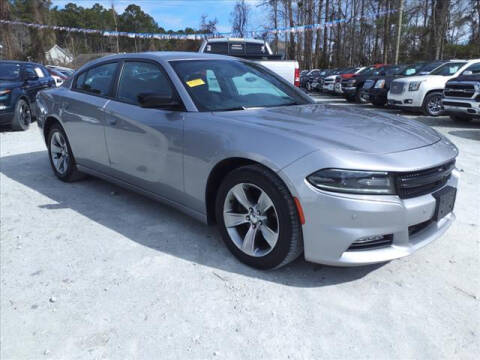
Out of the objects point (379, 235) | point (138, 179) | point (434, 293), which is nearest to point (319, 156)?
point (379, 235)

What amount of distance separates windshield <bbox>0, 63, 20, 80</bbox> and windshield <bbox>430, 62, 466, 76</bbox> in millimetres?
11153

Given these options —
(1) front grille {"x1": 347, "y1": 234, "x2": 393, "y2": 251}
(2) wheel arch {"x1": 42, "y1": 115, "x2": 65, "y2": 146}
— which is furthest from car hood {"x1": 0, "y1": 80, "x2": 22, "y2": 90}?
(1) front grille {"x1": 347, "y1": 234, "x2": 393, "y2": 251}

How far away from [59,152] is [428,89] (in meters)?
9.69

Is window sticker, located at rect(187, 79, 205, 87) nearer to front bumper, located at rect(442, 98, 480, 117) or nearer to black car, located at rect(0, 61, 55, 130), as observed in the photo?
black car, located at rect(0, 61, 55, 130)

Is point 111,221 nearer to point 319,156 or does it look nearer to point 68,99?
point 68,99

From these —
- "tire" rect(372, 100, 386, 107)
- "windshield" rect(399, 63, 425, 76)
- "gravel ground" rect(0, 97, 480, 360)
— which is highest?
"windshield" rect(399, 63, 425, 76)

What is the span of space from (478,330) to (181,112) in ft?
8.11

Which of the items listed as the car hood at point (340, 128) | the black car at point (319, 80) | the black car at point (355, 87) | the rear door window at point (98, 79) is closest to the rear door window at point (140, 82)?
the rear door window at point (98, 79)

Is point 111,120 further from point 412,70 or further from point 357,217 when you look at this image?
point 412,70

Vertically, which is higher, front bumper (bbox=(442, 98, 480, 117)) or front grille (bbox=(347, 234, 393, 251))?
front bumper (bbox=(442, 98, 480, 117))

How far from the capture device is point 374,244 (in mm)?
2445

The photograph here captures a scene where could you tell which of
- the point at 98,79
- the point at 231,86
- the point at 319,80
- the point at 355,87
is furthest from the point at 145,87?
the point at 319,80

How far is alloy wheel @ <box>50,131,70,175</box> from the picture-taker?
4797 millimetres

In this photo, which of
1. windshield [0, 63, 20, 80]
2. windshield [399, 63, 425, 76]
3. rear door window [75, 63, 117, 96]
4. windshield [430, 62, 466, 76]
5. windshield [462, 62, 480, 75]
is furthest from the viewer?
windshield [399, 63, 425, 76]
